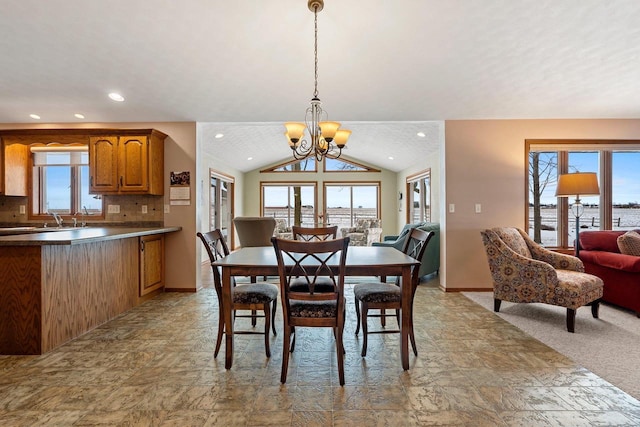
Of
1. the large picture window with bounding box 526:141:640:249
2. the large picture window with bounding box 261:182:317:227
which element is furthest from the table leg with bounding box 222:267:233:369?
the large picture window with bounding box 261:182:317:227

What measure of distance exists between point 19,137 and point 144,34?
123 inches

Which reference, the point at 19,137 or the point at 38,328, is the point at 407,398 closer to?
the point at 38,328

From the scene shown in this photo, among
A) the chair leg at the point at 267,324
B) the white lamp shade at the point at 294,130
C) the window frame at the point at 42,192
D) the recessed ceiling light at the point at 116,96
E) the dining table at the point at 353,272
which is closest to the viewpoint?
the dining table at the point at 353,272

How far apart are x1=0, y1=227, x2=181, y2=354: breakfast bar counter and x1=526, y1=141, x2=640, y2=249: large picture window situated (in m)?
5.41

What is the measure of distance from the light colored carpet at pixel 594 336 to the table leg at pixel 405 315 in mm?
1244

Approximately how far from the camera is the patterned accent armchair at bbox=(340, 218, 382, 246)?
7.98 metres

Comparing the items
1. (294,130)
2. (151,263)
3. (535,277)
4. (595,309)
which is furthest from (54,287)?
(595,309)

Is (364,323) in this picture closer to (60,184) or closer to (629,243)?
(629,243)

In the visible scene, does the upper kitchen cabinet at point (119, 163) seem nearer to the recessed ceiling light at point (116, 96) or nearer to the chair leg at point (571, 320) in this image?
the recessed ceiling light at point (116, 96)

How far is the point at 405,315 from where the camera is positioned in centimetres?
229

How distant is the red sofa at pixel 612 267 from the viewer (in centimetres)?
334

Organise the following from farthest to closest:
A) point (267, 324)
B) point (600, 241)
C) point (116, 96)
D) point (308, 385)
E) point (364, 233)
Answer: point (364, 233) < point (600, 241) < point (116, 96) < point (267, 324) < point (308, 385)

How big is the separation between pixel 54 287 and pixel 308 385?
219cm

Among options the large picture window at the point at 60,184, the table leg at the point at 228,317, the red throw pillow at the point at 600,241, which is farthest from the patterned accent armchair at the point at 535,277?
the large picture window at the point at 60,184
